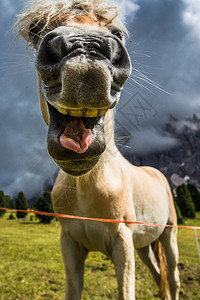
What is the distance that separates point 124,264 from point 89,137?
1.19 m

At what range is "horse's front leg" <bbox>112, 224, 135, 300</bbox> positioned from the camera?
1.76 meters

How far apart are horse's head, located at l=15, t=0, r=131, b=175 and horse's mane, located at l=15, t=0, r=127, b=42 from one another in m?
0.17

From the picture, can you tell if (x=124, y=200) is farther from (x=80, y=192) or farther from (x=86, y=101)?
(x=86, y=101)

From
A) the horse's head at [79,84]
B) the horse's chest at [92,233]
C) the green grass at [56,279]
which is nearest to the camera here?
the horse's head at [79,84]

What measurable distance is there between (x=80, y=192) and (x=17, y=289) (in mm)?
2797

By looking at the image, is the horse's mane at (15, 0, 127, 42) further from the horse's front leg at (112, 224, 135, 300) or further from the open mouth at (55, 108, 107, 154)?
the horse's front leg at (112, 224, 135, 300)

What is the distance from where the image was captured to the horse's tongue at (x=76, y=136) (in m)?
1.08

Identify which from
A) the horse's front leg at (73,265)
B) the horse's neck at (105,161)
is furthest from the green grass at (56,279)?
the horse's neck at (105,161)

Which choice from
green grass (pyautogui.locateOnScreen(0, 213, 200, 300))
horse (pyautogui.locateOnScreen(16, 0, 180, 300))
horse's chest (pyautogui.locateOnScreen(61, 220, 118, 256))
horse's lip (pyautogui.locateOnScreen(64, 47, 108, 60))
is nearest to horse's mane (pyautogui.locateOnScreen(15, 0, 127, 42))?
horse (pyautogui.locateOnScreen(16, 0, 180, 300))

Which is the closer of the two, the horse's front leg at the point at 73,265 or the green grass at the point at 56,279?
the horse's front leg at the point at 73,265

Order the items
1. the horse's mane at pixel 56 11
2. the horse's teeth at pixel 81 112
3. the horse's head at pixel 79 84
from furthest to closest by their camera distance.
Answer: the horse's mane at pixel 56 11 → the horse's teeth at pixel 81 112 → the horse's head at pixel 79 84

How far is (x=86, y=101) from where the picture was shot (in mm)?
929

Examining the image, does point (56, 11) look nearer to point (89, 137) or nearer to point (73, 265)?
point (89, 137)

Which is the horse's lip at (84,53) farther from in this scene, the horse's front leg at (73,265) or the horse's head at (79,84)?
the horse's front leg at (73,265)
